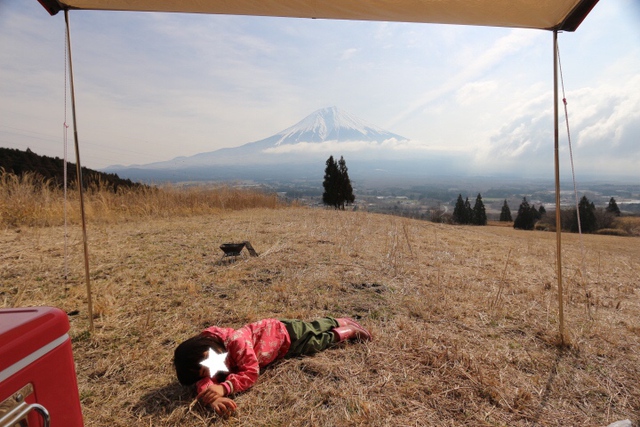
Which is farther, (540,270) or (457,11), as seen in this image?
(540,270)

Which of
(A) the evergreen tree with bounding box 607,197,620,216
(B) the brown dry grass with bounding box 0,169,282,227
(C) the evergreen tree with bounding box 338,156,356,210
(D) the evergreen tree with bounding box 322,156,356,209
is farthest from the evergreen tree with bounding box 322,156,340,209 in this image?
(A) the evergreen tree with bounding box 607,197,620,216

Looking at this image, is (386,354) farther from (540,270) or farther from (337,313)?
(540,270)

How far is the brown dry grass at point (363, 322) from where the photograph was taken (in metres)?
1.89

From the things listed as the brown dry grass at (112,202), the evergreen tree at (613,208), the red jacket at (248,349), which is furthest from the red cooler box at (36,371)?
the evergreen tree at (613,208)

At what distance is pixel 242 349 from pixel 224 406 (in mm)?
314

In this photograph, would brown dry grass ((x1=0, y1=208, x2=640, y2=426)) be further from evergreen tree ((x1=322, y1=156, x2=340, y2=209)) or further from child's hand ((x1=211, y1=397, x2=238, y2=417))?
evergreen tree ((x1=322, y1=156, x2=340, y2=209))

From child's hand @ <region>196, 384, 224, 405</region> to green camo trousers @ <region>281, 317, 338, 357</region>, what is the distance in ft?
1.97

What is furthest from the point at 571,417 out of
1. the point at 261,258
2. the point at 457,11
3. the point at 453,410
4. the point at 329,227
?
the point at 329,227

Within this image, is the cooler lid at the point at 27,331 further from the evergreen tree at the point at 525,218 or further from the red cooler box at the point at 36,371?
the evergreen tree at the point at 525,218

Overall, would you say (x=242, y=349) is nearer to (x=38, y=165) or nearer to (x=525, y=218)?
(x=38, y=165)

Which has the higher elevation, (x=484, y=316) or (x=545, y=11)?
(x=545, y=11)

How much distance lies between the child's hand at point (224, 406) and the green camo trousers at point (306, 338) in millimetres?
607

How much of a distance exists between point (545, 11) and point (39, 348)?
3.06 m

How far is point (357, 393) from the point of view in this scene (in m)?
1.97
